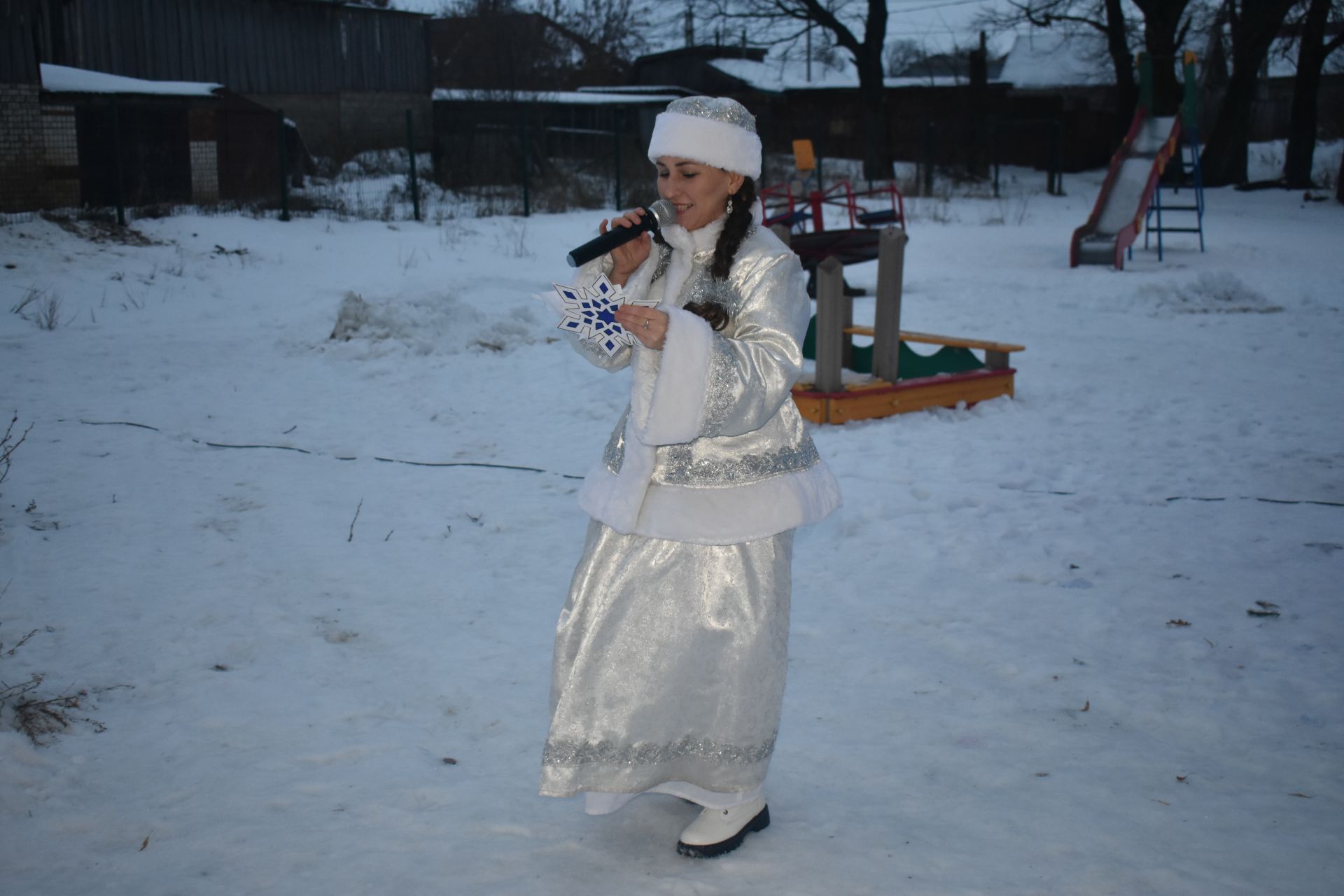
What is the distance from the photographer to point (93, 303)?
32.9 ft

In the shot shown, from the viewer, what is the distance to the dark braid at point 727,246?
2455 millimetres

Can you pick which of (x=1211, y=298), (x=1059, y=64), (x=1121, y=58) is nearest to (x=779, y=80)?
(x=1059, y=64)

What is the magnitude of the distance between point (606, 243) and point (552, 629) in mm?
1879

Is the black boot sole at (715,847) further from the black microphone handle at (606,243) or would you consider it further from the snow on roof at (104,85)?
the snow on roof at (104,85)

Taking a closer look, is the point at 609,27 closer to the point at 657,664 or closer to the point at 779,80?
the point at 779,80

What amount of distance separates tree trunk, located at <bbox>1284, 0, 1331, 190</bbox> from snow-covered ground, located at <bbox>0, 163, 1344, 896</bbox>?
1608 centimetres

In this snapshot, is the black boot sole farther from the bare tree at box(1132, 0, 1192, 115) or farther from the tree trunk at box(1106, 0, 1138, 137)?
the tree trunk at box(1106, 0, 1138, 137)

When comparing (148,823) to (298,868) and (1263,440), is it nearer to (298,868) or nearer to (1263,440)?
(298,868)

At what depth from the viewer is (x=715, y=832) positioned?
2578mm

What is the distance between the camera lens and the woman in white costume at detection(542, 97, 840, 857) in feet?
8.11

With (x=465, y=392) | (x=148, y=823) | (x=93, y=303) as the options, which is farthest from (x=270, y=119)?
(x=148, y=823)

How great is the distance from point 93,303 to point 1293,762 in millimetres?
9727

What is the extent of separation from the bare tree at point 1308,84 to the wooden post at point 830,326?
18.1 m

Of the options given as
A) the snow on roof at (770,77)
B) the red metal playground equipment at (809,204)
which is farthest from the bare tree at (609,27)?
the red metal playground equipment at (809,204)
